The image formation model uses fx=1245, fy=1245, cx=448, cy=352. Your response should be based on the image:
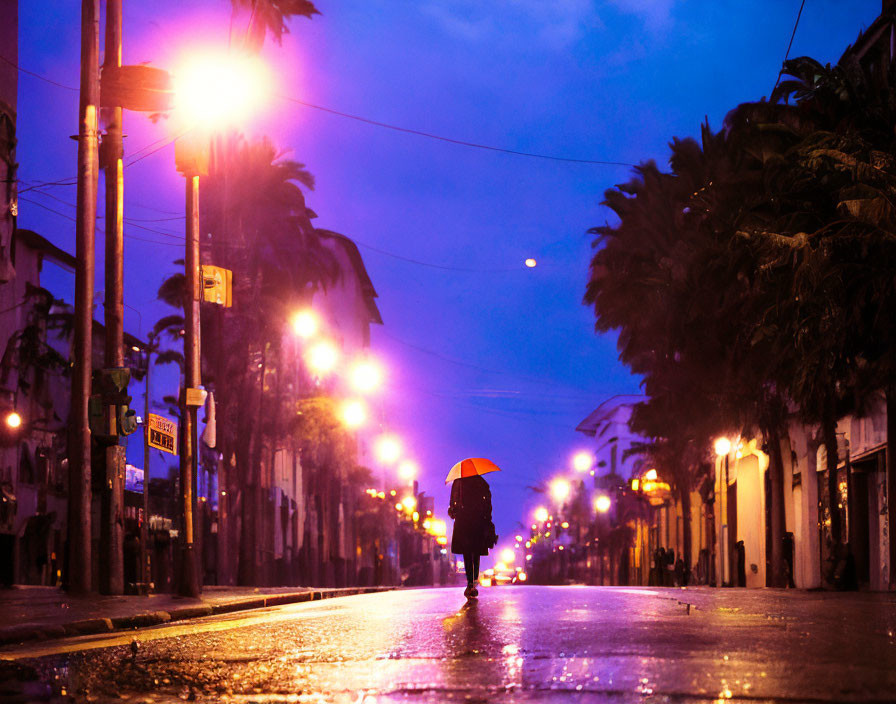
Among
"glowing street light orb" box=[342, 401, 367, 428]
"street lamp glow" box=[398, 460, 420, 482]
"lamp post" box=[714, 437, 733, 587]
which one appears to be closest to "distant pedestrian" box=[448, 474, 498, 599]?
"glowing street light orb" box=[342, 401, 367, 428]

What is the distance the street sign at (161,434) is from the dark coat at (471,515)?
16.6ft

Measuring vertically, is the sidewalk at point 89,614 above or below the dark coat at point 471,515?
below

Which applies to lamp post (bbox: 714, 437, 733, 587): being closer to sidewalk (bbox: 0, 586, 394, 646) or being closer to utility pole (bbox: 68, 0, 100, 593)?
sidewalk (bbox: 0, 586, 394, 646)

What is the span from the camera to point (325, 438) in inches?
1875

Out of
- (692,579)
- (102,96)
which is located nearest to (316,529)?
(692,579)

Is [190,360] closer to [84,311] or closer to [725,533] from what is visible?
[84,311]

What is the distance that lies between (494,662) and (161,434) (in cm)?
1378

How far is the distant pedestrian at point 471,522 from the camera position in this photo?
17.5 metres

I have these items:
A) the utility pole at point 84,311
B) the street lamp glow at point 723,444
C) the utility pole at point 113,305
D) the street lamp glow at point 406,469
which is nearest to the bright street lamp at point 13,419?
the utility pole at point 113,305

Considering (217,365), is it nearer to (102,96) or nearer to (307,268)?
(307,268)

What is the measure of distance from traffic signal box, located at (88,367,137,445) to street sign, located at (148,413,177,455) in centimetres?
32

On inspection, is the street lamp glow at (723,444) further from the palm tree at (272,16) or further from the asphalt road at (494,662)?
the asphalt road at (494,662)

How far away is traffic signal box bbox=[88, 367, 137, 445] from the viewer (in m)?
19.7

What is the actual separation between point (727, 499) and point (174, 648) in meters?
44.2
